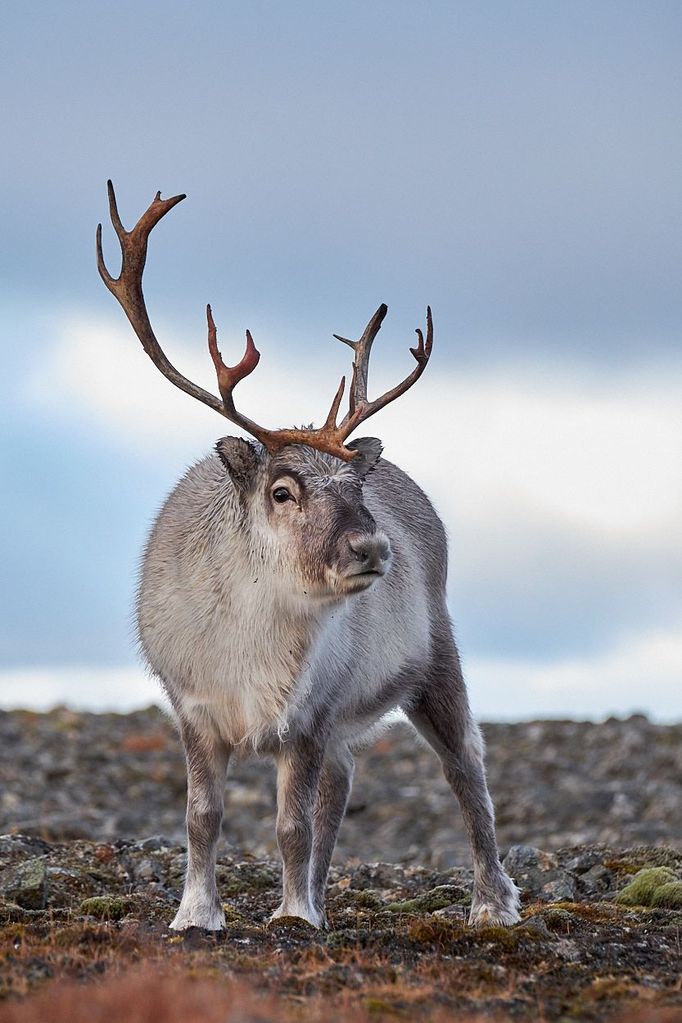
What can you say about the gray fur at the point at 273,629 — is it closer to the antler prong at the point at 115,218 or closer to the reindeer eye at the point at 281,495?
the reindeer eye at the point at 281,495

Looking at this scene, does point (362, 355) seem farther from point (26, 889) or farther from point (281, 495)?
point (26, 889)

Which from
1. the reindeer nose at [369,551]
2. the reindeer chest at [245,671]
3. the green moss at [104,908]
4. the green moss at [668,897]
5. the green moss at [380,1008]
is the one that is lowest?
the green moss at [104,908]

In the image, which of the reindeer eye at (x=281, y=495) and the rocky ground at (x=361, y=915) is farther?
the reindeer eye at (x=281, y=495)

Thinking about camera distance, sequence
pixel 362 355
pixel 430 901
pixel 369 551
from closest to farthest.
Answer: pixel 369 551 → pixel 362 355 → pixel 430 901

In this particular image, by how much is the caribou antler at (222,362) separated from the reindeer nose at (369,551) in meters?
0.94

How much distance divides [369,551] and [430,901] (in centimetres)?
389

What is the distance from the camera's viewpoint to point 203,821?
10.7 m

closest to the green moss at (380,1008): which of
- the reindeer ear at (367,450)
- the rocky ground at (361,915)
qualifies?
the rocky ground at (361,915)

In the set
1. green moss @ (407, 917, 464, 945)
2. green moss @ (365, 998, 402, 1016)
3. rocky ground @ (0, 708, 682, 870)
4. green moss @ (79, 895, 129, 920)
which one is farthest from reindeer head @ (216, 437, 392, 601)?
rocky ground @ (0, 708, 682, 870)

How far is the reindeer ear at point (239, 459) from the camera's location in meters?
10.6

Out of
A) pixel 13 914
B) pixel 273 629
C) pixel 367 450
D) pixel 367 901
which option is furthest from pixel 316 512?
pixel 367 901

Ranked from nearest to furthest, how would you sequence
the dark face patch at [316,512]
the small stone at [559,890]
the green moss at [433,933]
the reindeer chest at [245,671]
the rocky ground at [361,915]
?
the rocky ground at [361,915], the green moss at [433,933], the dark face patch at [316,512], the reindeer chest at [245,671], the small stone at [559,890]

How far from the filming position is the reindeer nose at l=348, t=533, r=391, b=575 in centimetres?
987

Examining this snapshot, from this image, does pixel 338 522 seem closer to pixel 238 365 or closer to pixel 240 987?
pixel 238 365
